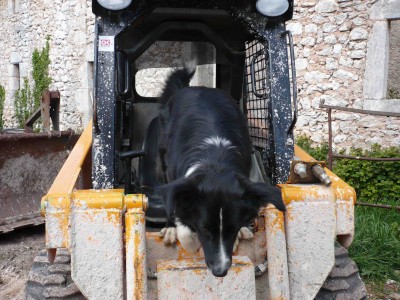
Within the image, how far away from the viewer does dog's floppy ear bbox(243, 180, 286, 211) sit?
216 centimetres

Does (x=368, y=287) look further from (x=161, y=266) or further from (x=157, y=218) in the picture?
(x=161, y=266)

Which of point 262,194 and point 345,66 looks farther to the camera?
point 345,66

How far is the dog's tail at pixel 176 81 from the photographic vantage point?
3.54 m

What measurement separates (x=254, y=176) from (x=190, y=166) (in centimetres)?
89

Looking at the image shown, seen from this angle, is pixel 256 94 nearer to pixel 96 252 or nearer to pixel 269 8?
pixel 269 8

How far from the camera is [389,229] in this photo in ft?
16.0

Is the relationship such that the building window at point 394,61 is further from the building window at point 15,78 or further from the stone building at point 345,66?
the building window at point 15,78

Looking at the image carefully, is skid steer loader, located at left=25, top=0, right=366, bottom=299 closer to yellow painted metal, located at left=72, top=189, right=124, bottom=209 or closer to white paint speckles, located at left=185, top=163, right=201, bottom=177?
yellow painted metal, located at left=72, top=189, right=124, bottom=209

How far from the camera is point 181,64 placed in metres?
4.14

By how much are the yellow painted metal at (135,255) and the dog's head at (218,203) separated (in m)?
0.20

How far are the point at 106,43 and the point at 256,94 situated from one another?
44.8 inches

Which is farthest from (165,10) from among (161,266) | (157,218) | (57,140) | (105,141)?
(57,140)

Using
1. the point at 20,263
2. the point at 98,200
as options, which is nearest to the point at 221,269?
the point at 98,200

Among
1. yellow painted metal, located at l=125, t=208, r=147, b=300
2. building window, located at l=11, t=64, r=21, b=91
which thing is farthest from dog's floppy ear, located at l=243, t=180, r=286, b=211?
building window, located at l=11, t=64, r=21, b=91
